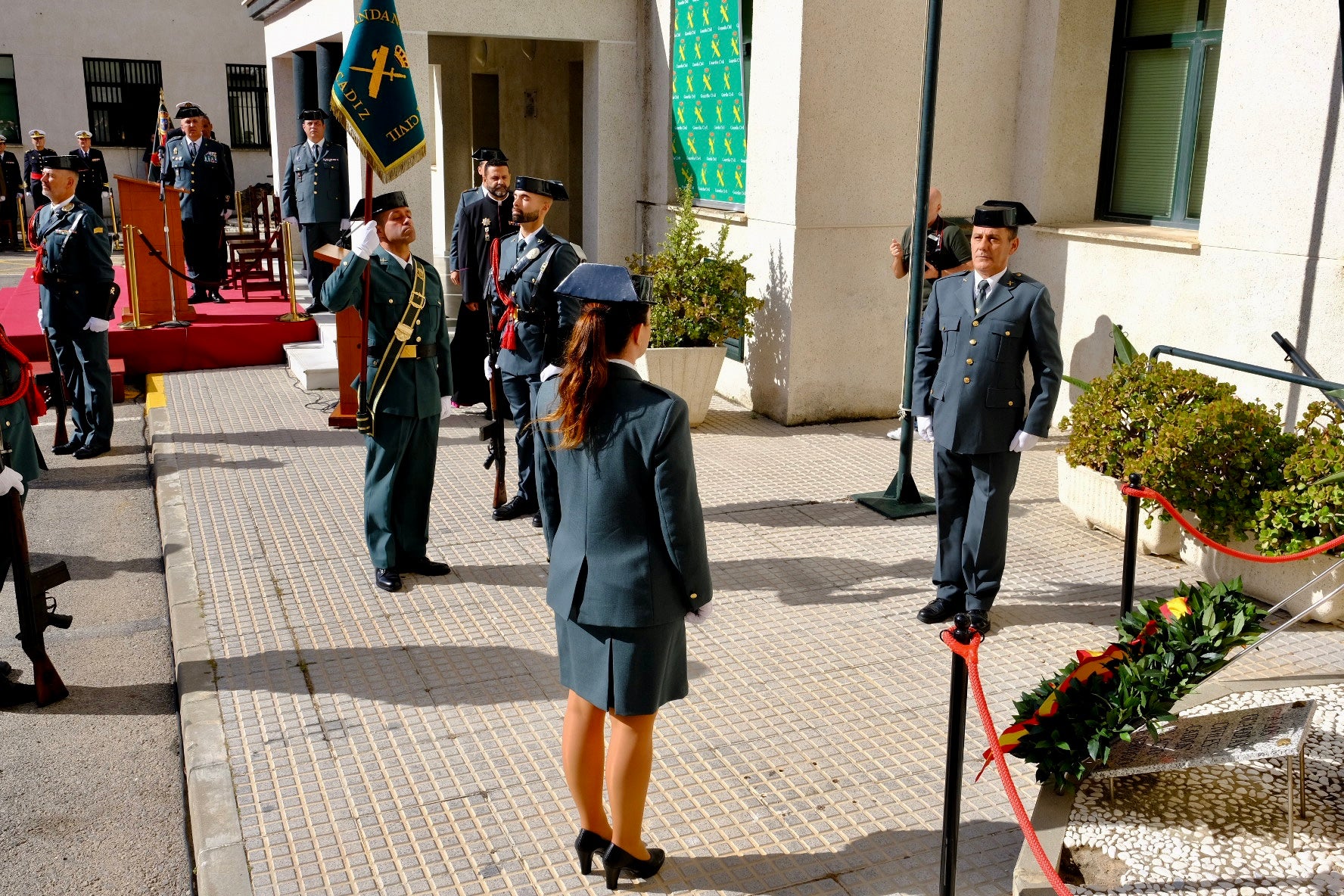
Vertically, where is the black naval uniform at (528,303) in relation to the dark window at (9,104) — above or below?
below

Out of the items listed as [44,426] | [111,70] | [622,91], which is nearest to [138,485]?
[44,426]

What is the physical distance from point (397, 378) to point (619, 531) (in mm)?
2981

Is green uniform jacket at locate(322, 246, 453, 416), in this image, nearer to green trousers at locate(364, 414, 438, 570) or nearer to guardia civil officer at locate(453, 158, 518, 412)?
green trousers at locate(364, 414, 438, 570)

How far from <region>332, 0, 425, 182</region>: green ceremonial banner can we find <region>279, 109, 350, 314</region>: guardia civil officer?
20.7 feet

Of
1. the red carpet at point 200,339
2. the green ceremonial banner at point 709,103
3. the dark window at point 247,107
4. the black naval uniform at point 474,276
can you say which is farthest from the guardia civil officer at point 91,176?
the black naval uniform at point 474,276

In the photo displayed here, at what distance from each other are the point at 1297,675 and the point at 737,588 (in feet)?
8.46

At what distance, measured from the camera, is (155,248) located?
39.9ft

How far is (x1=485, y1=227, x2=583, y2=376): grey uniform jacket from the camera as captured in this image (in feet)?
21.6

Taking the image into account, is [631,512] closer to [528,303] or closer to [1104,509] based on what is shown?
[528,303]

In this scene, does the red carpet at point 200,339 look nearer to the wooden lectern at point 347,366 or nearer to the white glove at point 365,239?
the wooden lectern at point 347,366

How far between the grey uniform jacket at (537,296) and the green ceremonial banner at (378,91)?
→ 2.75 feet

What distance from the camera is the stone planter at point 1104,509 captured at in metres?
6.57

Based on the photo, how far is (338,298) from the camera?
5.80 m

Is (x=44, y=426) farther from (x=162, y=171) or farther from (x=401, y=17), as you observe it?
(x=162, y=171)
